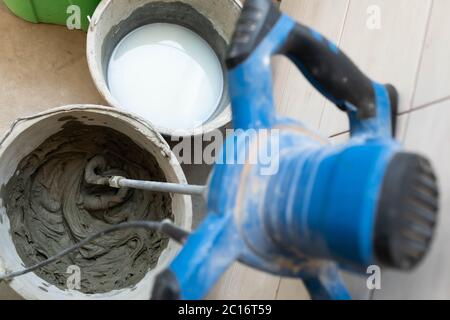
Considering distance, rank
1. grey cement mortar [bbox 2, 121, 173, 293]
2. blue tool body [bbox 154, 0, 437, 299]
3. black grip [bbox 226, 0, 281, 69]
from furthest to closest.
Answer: grey cement mortar [bbox 2, 121, 173, 293] → black grip [bbox 226, 0, 281, 69] → blue tool body [bbox 154, 0, 437, 299]

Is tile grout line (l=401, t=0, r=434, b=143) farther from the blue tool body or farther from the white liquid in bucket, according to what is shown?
the white liquid in bucket

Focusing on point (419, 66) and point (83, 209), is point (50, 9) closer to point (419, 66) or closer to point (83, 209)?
point (83, 209)

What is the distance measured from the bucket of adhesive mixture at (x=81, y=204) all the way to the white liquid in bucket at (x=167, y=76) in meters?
0.13

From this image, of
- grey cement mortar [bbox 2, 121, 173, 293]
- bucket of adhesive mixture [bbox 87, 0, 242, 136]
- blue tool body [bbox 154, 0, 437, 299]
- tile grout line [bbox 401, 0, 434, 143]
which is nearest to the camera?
blue tool body [bbox 154, 0, 437, 299]

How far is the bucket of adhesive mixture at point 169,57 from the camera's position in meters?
1.35

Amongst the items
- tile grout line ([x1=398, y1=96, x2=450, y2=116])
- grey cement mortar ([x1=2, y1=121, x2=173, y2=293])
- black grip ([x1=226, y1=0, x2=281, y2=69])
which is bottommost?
grey cement mortar ([x1=2, y1=121, x2=173, y2=293])

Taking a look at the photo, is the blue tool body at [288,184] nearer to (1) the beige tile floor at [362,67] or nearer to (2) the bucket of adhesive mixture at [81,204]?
(1) the beige tile floor at [362,67]

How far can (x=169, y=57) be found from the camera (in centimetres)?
141

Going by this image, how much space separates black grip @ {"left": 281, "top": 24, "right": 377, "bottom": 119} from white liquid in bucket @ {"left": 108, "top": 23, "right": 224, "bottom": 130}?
26.4 inches

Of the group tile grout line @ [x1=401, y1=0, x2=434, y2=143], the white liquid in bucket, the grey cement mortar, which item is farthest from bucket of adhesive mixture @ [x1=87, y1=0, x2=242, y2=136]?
tile grout line @ [x1=401, y1=0, x2=434, y2=143]

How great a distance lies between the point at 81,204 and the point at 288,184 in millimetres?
847

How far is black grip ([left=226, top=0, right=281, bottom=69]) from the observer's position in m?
0.62

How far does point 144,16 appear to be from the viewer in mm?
1431
